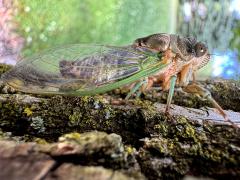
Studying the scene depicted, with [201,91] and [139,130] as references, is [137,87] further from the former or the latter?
[139,130]

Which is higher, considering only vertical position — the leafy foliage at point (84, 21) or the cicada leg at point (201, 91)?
the leafy foliage at point (84, 21)

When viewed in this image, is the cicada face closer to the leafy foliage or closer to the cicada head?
the cicada head

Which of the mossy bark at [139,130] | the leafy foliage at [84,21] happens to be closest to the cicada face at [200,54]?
the mossy bark at [139,130]

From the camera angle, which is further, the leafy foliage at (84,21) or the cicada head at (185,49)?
the leafy foliage at (84,21)

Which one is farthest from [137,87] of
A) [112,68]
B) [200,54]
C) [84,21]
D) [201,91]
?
[84,21]

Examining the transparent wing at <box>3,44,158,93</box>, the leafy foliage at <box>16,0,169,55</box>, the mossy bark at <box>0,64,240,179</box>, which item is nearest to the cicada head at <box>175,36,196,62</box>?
the transparent wing at <box>3,44,158,93</box>

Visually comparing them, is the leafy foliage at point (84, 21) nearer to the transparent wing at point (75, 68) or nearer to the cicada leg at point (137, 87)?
the transparent wing at point (75, 68)

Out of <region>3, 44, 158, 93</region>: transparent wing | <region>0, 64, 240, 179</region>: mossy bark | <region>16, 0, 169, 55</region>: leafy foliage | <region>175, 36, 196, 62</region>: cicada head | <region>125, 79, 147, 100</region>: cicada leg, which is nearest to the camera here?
<region>0, 64, 240, 179</region>: mossy bark
